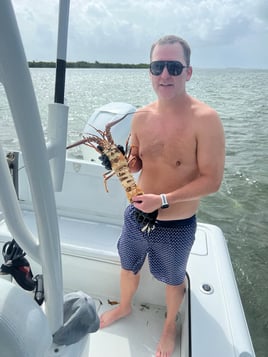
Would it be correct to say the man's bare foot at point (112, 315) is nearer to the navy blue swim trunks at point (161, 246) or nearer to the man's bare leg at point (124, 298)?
the man's bare leg at point (124, 298)

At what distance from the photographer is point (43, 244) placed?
721 millimetres

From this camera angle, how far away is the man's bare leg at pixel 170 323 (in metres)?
1.70

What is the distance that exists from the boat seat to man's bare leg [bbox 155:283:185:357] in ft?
3.67

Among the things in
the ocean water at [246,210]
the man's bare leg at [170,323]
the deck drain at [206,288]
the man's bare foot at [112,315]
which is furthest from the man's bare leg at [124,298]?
the ocean water at [246,210]

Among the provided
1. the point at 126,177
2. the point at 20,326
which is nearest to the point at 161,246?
the point at 126,177

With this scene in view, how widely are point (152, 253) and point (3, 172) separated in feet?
3.76

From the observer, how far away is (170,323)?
178 cm

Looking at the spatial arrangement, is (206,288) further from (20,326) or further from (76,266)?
(20,326)

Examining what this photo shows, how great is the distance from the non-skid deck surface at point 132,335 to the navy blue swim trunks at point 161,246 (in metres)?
0.42

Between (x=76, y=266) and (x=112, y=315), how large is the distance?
0.37m

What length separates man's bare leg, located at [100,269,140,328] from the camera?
1.83 metres

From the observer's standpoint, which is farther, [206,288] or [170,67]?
[206,288]

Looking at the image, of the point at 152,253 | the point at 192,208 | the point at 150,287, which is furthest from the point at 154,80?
the point at 150,287

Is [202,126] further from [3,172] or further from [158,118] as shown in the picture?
[3,172]
